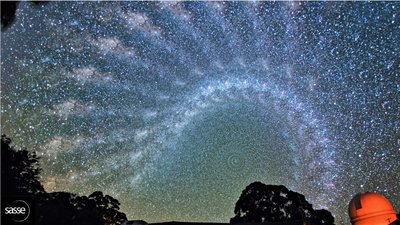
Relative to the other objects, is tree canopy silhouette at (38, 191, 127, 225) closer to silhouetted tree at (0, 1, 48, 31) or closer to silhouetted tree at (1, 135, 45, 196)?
silhouetted tree at (1, 135, 45, 196)

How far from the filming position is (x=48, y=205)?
30.7m

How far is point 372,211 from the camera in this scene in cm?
845

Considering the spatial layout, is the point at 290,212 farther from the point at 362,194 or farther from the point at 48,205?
the point at 362,194

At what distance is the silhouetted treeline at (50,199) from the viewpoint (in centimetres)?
2909

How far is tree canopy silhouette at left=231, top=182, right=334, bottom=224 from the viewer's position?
125 feet

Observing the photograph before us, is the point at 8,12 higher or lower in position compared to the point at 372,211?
higher

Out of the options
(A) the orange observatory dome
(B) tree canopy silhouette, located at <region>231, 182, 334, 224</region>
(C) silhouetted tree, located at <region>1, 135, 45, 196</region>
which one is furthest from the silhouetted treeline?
(A) the orange observatory dome

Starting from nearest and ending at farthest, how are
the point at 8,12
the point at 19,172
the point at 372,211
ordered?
1. the point at 372,211
2. the point at 8,12
3. the point at 19,172

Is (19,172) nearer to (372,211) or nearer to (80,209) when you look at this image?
(80,209)

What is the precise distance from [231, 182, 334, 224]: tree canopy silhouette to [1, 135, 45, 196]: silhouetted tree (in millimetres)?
17628

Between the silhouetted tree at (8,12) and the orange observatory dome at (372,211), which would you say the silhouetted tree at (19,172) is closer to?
the silhouetted tree at (8,12)

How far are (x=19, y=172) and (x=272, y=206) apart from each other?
847 inches

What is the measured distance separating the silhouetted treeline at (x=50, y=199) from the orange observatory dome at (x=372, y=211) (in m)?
22.7

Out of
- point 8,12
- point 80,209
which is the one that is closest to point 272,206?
point 80,209
